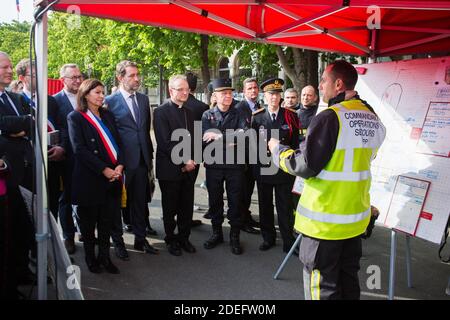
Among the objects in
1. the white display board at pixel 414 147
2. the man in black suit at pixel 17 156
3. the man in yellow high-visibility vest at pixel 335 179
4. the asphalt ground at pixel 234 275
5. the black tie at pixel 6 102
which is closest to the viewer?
the man in yellow high-visibility vest at pixel 335 179

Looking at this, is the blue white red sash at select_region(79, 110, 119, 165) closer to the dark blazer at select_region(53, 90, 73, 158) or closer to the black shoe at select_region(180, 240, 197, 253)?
the dark blazer at select_region(53, 90, 73, 158)

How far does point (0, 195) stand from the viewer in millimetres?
2523

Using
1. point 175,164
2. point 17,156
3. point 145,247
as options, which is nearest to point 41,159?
point 17,156

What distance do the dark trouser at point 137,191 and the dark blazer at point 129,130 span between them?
7 centimetres

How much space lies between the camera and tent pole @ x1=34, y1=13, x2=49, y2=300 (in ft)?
7.95

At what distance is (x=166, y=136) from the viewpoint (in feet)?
13.2

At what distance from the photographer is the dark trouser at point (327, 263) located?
241 centimetres

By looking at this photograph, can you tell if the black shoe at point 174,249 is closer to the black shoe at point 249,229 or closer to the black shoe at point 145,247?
the black shoe at point 145,247

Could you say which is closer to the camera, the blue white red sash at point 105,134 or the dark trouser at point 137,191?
the blue white red sash at point 105,134

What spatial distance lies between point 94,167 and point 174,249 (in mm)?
1302

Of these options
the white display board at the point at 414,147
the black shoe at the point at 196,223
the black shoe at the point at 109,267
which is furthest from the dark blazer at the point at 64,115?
the white display board at the point at 414,147

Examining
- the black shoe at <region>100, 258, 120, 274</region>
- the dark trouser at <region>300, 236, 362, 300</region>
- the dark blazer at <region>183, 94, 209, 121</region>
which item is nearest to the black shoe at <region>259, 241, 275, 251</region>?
the black shoe at <region>100, 258, 120, 274</region>

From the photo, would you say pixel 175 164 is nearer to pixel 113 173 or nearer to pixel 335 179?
pixel 113 173
